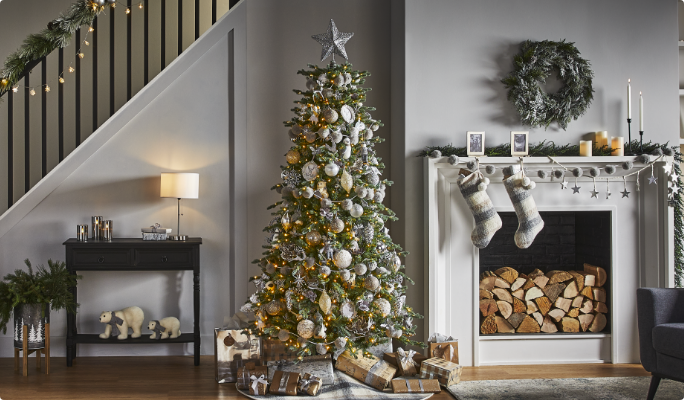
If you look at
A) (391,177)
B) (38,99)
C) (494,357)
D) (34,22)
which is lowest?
(494,357)

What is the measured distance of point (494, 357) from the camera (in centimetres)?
327

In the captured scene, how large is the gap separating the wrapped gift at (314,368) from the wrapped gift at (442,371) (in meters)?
0.53

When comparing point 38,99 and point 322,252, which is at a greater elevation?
point 38,99

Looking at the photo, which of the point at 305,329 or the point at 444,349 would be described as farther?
the point at 444,349

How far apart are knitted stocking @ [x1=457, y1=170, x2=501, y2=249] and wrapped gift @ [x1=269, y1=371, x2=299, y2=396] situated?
139 cm

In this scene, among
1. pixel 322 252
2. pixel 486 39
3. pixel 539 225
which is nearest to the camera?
pixel 322 252

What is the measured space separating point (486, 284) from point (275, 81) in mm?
2038

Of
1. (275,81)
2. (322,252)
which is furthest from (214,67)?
(322,252)

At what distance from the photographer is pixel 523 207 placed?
3.06m

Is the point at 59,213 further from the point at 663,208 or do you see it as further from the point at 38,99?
the point at 663,208

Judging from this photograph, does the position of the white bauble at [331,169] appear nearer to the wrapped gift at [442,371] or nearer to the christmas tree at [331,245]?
the christmas tree at [331,245]

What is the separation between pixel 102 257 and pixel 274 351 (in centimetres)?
127

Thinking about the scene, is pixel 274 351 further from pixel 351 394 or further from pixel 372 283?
pixel 372 283

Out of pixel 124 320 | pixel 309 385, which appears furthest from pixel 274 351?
pixel 124 320
